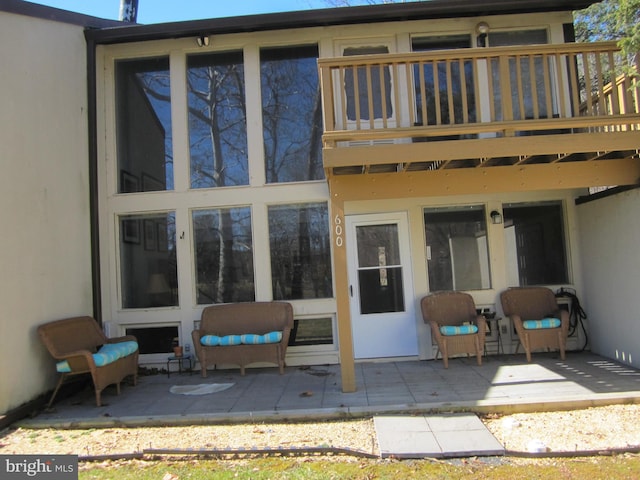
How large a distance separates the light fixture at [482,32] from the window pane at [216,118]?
11.5 ft

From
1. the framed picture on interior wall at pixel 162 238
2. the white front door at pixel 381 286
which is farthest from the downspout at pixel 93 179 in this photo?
the white front door at pixel 381 286

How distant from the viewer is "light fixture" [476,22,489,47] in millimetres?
6199

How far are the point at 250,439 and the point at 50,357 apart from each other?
291 centimetres

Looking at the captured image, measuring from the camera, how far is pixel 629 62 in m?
4.49

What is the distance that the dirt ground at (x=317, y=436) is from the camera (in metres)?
3.46

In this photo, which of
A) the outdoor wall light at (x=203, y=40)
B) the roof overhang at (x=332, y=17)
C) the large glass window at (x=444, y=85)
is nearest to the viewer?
the roof overhang at (x=332, y=17)

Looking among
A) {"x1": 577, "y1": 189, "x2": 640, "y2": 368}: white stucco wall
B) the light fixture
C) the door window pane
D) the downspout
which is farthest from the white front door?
the downspout

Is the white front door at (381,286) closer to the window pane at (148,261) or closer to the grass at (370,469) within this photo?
the window pane at (148,261)

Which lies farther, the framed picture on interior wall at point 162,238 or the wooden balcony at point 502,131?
the framed picture on interior wall at point 162,238

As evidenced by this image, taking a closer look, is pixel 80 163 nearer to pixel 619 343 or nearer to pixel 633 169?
pixel 633 169

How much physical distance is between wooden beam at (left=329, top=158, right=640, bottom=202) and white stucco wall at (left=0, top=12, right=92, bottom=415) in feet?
11.2

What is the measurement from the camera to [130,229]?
21.3 feet

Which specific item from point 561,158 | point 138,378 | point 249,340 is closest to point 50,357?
point 138,378

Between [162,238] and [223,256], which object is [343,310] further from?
[162,238]
